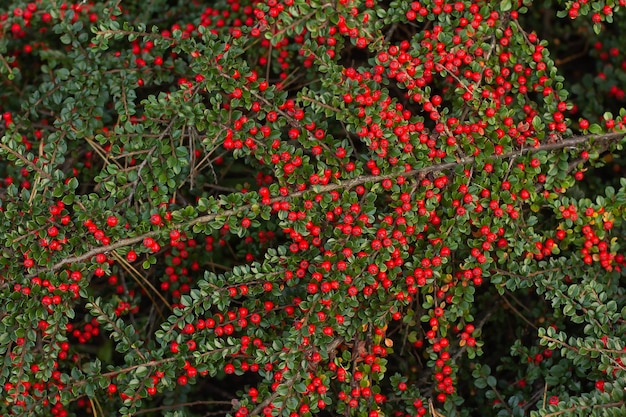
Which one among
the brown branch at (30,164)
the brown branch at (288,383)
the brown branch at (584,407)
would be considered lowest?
the brown branch at (288,383)

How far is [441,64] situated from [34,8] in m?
1.95

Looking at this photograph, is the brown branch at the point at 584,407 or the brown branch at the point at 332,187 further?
the brown branch at the point at 332,187

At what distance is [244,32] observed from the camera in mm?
2797

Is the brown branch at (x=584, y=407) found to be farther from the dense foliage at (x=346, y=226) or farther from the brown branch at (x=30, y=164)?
the brown branch at (x=30, y=164)

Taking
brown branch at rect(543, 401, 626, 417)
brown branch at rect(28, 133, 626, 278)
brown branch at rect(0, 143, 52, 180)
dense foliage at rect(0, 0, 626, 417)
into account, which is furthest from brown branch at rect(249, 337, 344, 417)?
brown branch at rect(0, 143, 52, 180)

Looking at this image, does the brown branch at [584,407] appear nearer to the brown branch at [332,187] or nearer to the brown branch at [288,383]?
the brown branch at [288,383]

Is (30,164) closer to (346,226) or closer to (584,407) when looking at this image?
(346,226)

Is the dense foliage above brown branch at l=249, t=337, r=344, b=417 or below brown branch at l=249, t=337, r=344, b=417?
above

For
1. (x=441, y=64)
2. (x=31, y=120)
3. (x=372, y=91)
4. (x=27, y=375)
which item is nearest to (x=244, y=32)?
(x=372, y=91)

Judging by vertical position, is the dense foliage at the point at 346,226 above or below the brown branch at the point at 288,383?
above

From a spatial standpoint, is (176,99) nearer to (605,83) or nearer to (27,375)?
(27,375)

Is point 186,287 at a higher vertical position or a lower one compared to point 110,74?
lower

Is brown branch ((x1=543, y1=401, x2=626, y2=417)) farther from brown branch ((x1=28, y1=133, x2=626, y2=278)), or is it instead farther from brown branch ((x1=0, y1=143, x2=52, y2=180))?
brown branch ((x1=0, y1=143, x2=52, y2=180))

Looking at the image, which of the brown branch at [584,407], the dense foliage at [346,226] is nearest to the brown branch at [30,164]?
the dense foliage at [346,226]
